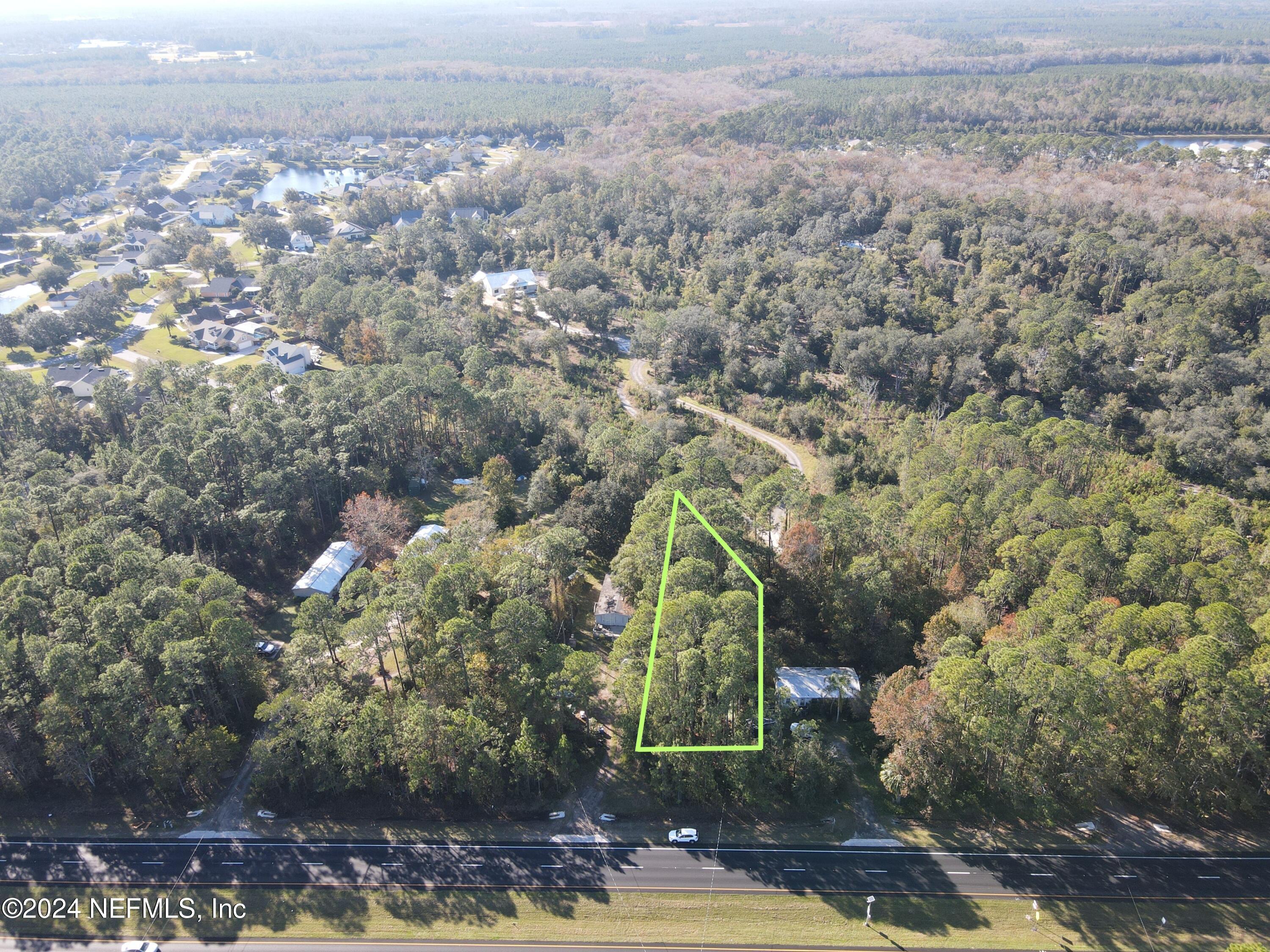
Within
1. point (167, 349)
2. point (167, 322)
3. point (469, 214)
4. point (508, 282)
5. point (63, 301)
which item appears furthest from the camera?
point (469, 214)

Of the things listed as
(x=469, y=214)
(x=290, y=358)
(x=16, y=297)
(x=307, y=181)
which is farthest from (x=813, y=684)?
(x=307, y=181)

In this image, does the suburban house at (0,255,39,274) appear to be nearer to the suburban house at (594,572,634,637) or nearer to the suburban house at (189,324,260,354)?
the suburban house at (189,324,260,354)

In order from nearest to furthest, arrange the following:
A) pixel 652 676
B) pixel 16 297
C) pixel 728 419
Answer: pixel 652 676, pixel 728 419, pixel 16 297

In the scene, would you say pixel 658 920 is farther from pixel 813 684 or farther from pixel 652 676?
pixel 813 684

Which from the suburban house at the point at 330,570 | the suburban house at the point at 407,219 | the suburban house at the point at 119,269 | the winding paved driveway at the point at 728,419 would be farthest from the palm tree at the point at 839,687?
the suburban house at the point at 407,219

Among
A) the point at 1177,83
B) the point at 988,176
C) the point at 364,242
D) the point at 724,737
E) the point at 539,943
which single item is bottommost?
the point at 539,943

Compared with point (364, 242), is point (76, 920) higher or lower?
lower

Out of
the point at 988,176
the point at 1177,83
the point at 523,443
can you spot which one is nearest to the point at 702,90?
the point at 988,176

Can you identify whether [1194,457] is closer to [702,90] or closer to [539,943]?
[539,943]
